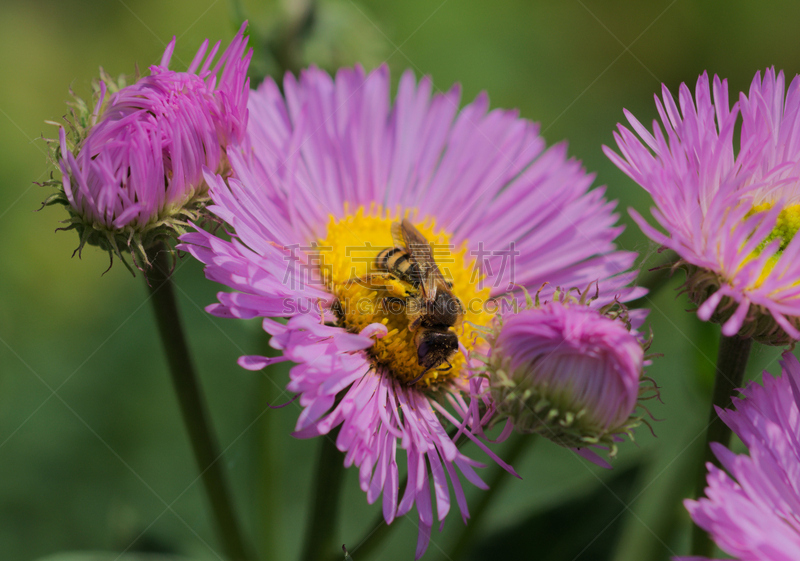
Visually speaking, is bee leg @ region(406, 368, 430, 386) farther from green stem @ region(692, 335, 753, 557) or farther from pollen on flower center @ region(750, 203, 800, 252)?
pollen on flower center @ region(750, 203, 800, 252)

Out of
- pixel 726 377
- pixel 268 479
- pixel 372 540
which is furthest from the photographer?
pixel 268 479

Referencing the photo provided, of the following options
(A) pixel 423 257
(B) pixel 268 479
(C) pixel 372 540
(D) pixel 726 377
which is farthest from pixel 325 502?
(D) pixel 726 377

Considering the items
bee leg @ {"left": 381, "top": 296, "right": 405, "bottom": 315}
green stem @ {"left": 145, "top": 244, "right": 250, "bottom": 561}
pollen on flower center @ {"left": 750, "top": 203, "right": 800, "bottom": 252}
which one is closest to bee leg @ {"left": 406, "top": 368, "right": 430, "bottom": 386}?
bee leg @ {"left": 381, "top": 296, "right": 405, "bottom": 315}

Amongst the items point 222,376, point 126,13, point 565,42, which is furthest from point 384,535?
point 565,42

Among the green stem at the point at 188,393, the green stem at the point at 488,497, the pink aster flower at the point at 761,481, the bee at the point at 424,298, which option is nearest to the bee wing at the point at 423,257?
the bee at the point at 424,298

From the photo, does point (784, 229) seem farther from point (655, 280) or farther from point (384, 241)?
point (384, 241)

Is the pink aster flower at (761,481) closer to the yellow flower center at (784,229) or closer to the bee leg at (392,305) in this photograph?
the yellow flower center at (784,229)
